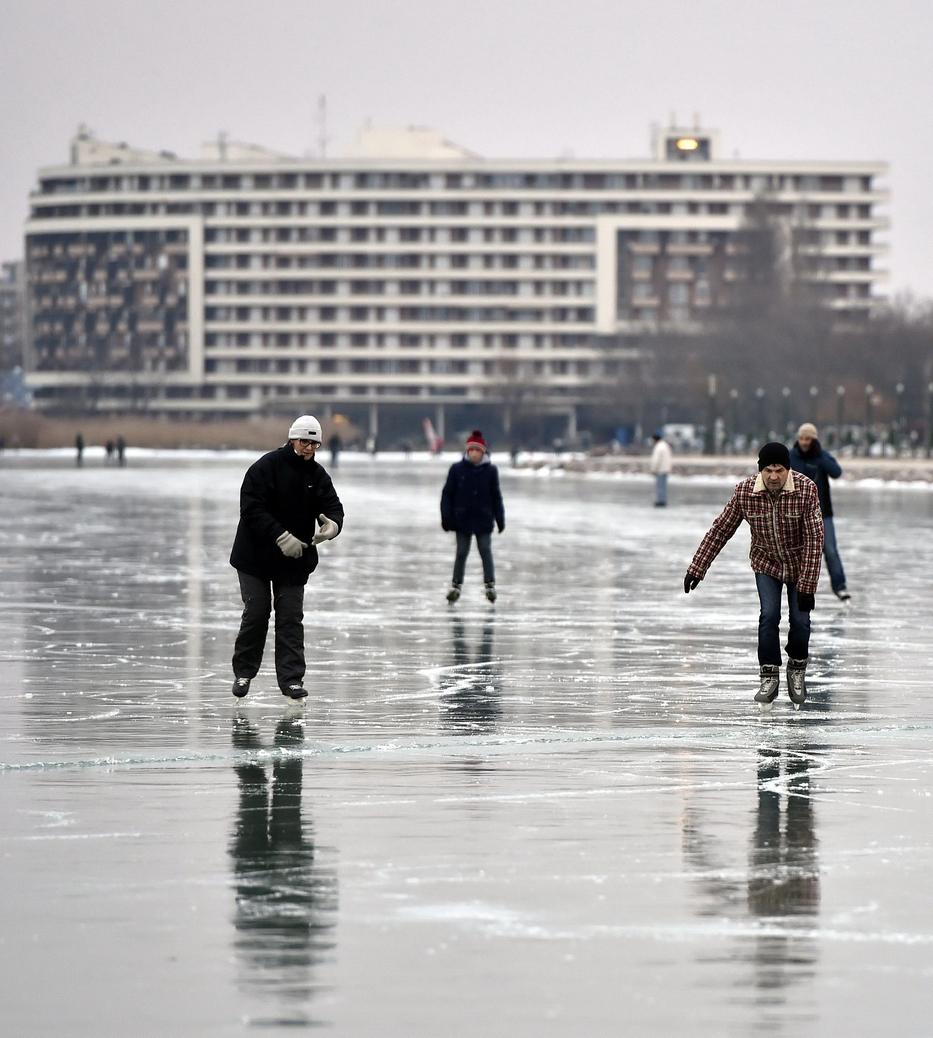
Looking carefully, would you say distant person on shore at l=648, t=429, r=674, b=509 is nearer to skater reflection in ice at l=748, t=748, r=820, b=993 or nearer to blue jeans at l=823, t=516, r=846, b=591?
blue jeans at l=823, t=516, r=846, b=591

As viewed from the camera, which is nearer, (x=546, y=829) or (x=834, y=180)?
(x=546, y=829)

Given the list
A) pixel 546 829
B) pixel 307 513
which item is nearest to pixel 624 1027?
pixel 546 829

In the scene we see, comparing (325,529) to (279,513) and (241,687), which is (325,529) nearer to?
(279,513)

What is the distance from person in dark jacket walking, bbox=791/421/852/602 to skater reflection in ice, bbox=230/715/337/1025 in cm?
915

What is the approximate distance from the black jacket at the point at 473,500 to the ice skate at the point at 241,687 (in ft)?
25.9

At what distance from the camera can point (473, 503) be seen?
20.3 metres

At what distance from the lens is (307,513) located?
12203 mm

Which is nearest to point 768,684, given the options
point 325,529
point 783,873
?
point 325,529

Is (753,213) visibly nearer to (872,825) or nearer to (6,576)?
(6,576)

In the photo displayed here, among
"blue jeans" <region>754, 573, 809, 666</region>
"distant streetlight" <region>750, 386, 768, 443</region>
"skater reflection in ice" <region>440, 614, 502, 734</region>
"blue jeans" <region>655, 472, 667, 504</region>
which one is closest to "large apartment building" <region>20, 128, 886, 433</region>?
"distant streetlight" <region>750, 386, 768, 443</region>

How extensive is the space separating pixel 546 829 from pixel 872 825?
3.96 feet

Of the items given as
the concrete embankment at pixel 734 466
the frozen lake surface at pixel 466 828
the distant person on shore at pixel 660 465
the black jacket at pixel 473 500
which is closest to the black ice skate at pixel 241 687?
the frozen lake surface at pixel 466 828

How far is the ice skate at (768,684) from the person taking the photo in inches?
484

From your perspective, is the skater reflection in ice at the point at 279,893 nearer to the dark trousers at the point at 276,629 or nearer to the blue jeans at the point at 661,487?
the dark trousers at the point at 276,629
